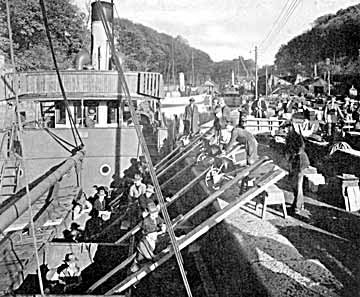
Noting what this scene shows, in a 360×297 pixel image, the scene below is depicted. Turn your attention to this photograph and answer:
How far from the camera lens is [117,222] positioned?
9461 millimetres

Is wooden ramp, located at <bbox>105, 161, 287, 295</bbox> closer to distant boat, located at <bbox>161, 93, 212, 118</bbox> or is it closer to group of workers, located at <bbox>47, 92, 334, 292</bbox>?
group of workers, located at <bbox>47, 92, 334, 292</bbox>

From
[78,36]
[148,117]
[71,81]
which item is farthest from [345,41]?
[71,81]

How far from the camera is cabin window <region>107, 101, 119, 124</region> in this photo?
1280 centimetres

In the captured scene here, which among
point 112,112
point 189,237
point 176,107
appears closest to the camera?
point 189,237

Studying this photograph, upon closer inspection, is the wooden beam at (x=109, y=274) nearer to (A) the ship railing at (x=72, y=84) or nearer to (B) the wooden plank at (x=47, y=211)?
(B) the wooden plank at (x=47, y=211)

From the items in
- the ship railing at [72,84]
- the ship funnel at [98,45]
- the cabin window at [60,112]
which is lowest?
the cabin window at [60,112]

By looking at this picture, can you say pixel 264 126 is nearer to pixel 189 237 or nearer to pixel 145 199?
pixel 145 199

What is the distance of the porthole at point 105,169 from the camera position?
12250 mm

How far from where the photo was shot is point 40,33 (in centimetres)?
3209

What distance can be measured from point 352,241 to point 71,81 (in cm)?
879

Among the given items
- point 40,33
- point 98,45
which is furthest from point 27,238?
point 40,33

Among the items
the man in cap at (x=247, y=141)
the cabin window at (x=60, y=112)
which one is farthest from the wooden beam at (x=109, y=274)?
the cabin window at (x=60, y=112)

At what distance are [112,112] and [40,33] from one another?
22.1 metres

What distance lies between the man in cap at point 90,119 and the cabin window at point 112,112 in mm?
429
